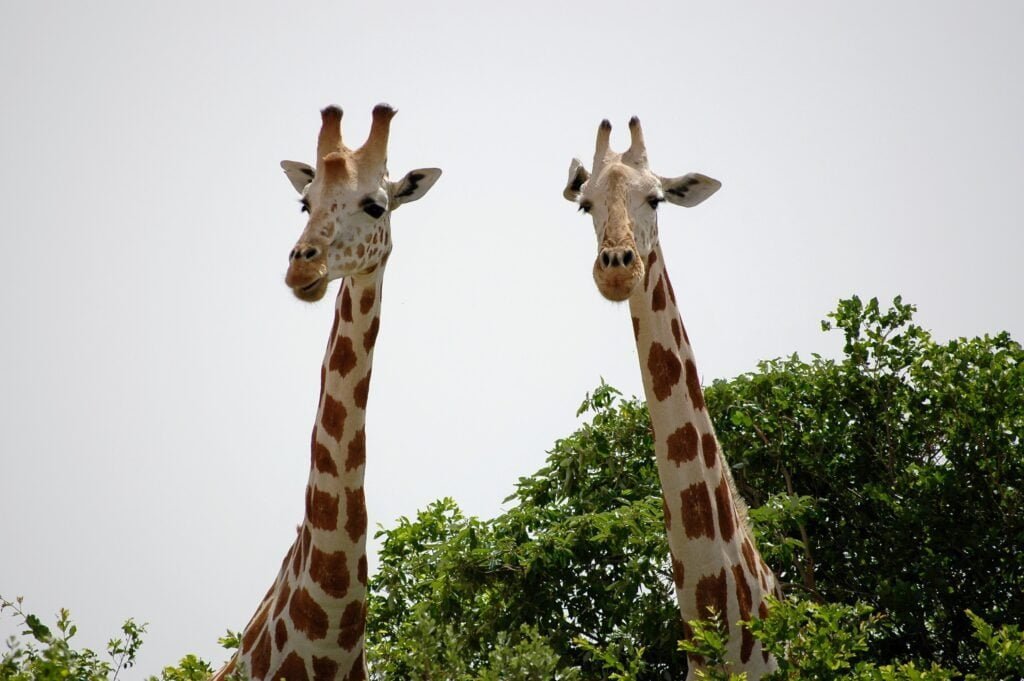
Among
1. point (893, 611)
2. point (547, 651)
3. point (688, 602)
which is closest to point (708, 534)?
point (688, 602)

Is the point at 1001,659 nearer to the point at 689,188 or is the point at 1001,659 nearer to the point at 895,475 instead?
the point at 689,188

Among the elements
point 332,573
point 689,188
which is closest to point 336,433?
point 332,573

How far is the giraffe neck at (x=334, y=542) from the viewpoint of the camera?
245 inches

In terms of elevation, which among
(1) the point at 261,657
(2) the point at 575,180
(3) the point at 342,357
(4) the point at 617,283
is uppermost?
(2) the point at 575,180

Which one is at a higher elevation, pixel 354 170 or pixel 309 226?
pixel 354 170

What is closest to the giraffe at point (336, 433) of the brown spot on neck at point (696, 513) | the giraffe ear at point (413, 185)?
the giraffe ear at point (413, 185)

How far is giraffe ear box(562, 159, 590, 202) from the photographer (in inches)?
269

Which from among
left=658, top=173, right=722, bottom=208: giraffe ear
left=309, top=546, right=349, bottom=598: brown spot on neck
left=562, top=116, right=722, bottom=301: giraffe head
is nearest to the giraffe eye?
A: left=562, top=116, right=722, bottom=301: giraffe head

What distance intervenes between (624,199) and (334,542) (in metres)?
2.32

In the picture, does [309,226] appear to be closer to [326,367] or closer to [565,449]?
[326,367]

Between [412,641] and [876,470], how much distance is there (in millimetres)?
4426

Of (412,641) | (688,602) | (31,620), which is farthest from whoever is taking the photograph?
(688,602)

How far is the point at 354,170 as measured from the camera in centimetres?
669

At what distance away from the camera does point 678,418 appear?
6121 mm
